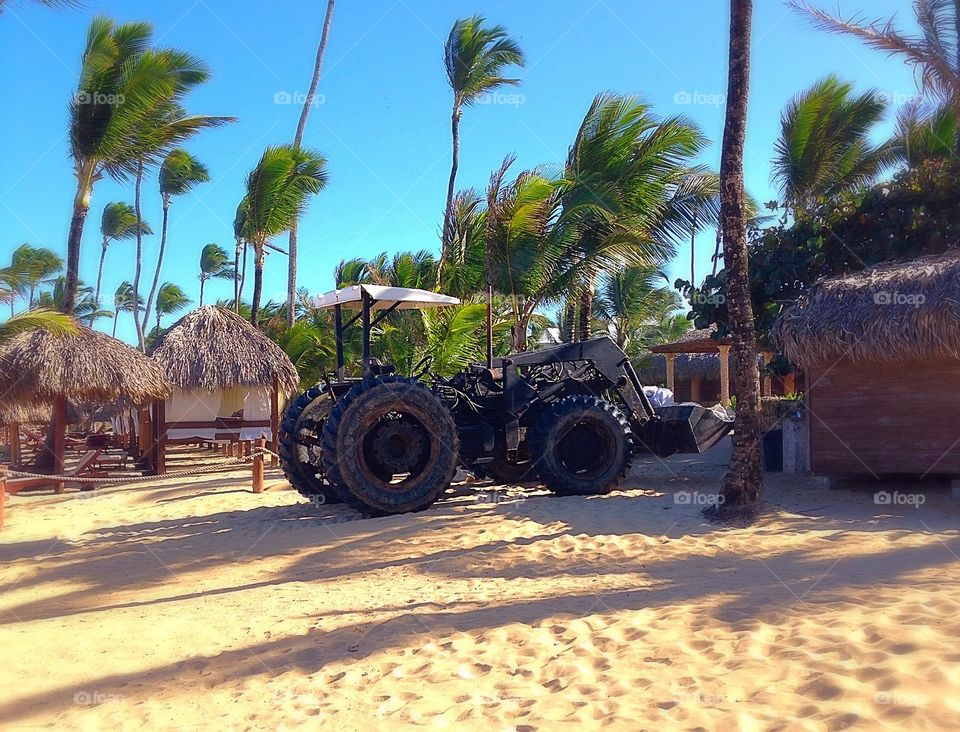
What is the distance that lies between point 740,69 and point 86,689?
25.0 ft

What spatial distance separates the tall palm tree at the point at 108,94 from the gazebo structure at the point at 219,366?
7.92 feet

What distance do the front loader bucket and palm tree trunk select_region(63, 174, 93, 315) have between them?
36.1 feet

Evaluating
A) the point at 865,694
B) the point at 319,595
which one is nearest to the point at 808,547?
the point at 865,694

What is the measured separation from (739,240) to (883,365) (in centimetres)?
248

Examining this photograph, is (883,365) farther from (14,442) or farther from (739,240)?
(14,442)

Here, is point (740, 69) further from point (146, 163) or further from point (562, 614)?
point (146, 163)

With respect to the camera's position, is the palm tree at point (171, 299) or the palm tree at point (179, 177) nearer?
the palm tree at point (179, 177)

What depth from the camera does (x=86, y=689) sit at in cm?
414

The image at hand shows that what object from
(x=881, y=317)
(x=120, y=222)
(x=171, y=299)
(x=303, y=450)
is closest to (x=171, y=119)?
(x=303, y=450)

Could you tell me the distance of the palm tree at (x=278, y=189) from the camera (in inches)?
717

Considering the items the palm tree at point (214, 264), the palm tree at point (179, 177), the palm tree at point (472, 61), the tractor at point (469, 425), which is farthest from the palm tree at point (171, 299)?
the tractor at point (469, 425)

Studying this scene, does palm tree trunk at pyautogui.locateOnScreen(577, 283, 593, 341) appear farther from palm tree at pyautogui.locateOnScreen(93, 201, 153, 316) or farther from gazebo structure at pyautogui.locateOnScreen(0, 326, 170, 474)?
palm tree at pyautogui.locateOnScreen(93, 201, 153, 316)

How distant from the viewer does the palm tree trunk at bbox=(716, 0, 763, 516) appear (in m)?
7.88

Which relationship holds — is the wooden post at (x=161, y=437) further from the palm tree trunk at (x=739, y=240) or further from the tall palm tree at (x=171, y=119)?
the palm tree trunk at (x=739, y=240)
